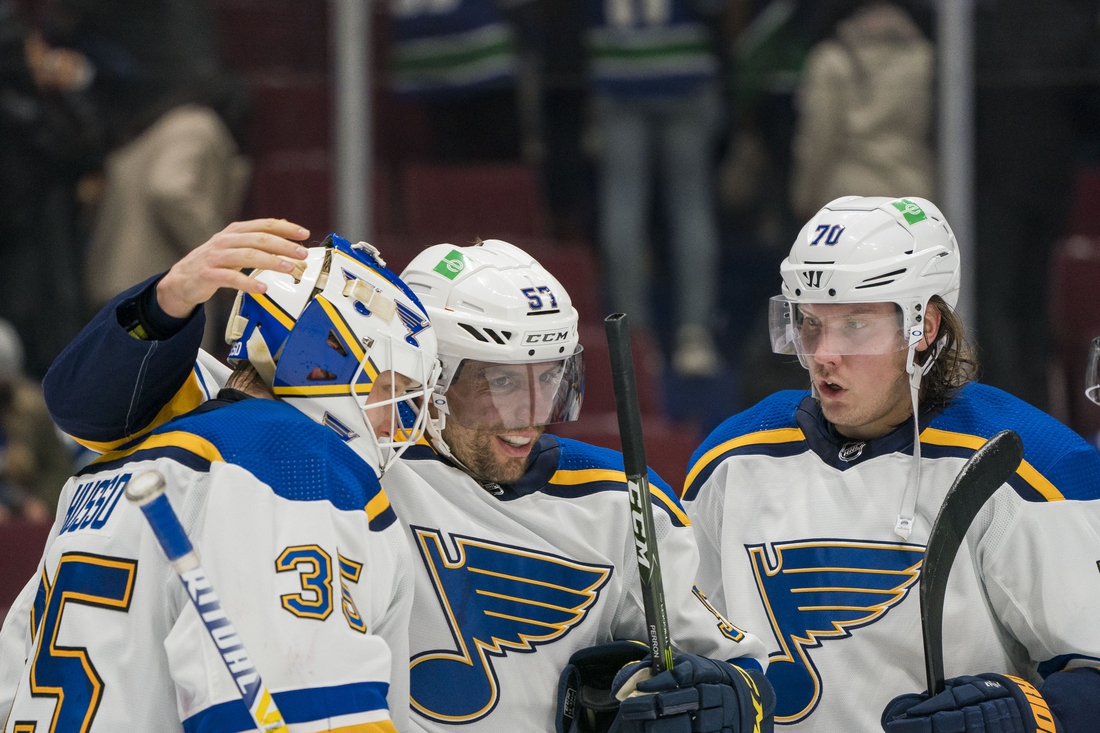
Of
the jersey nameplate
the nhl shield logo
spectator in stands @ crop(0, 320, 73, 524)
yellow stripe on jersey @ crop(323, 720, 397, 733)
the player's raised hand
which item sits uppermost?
the player's raised hand

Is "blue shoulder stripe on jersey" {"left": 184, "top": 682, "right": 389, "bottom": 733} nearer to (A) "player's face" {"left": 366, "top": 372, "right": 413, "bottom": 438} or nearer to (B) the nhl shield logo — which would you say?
(A) "player's face" {"left": 366, "top": 372, "right": 413, "bottom": 438}

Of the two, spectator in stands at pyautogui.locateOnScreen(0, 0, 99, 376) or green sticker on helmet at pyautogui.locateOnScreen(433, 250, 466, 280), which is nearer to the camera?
green sticker on helmet at pyautogui.locateOnScreen(433, 250, 466, 280)

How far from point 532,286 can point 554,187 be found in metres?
2.84

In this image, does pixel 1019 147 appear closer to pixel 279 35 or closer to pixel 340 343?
pixel 279 35

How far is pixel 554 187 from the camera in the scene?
5.09 metres

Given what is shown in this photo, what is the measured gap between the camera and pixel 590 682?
7.34 feet

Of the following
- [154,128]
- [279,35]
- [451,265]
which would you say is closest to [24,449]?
[154,128]

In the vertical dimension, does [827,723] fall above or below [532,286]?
below

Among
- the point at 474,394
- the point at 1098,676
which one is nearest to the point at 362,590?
the point at 474,394

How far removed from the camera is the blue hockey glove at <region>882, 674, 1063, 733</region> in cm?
214

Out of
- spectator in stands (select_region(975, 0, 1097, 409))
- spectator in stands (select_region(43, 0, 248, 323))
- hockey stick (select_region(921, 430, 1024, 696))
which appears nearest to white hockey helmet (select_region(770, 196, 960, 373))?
hockey stick (select_region(921, 430, 1024, 696))

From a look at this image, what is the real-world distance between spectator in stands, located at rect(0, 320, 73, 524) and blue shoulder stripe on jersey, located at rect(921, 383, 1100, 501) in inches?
107

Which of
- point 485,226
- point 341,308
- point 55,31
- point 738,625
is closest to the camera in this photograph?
point 341,308

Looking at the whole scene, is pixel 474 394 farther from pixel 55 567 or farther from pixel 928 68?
pixel 928 68
